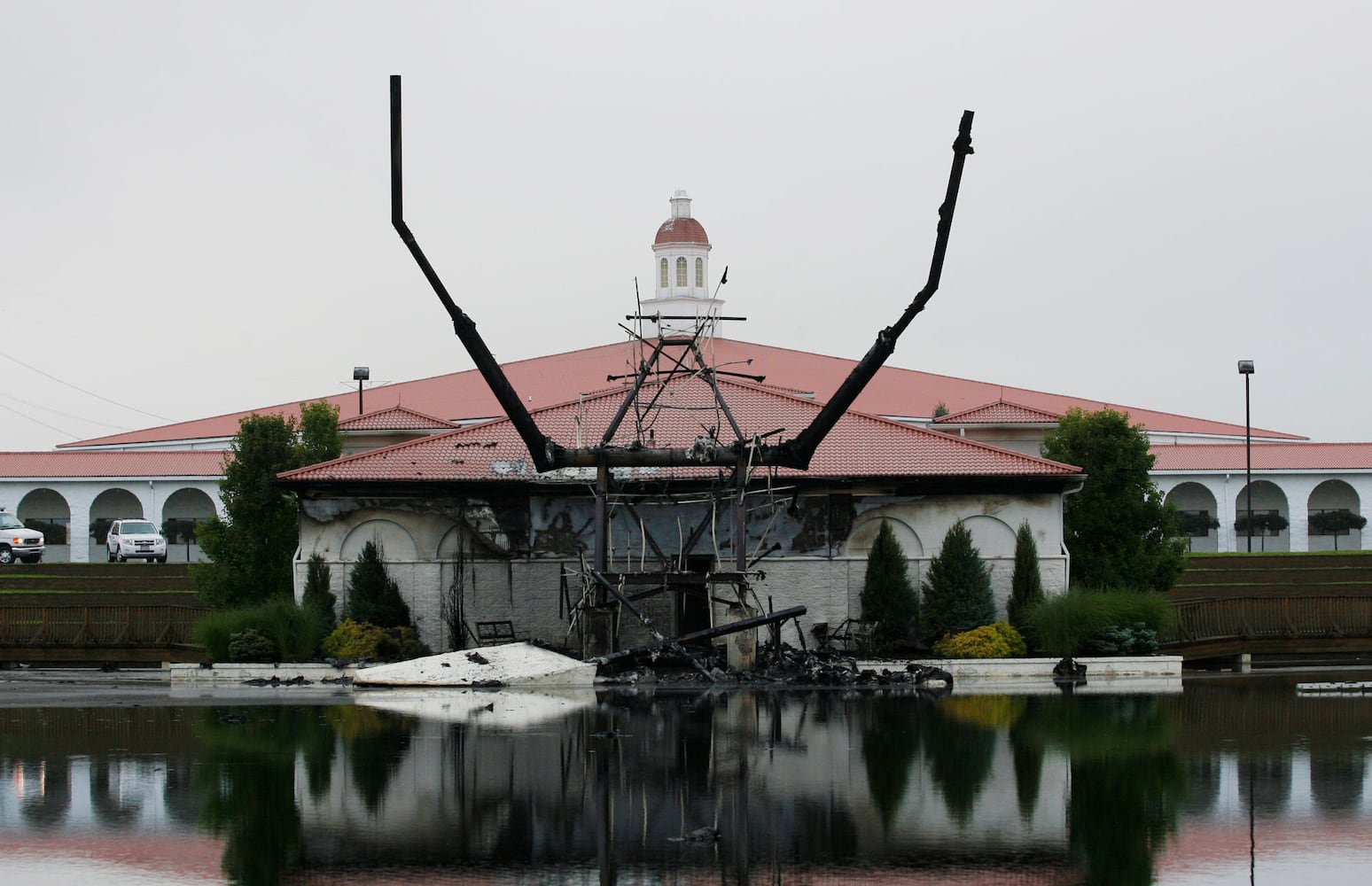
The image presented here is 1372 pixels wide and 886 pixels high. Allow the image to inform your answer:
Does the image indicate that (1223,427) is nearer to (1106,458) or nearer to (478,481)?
(1106,458)

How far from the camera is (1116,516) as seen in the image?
36.3 metres

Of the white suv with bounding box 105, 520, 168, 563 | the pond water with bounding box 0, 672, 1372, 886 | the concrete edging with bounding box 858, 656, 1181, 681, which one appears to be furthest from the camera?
the white suv with bounding box 105, 520, 168, 563

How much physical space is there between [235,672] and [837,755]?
1533 cm

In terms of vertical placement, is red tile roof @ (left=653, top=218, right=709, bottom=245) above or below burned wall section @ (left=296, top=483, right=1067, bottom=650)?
above

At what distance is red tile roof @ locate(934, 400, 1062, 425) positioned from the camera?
5491 centimetres

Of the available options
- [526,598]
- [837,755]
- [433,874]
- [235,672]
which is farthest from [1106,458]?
[433,874]

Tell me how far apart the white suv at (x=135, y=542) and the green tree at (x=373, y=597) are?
3214 centimetres

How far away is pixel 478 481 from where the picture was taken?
1232 inches

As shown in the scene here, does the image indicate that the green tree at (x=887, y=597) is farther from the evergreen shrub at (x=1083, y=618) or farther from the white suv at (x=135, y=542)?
the white suv at (x=135, y=542)

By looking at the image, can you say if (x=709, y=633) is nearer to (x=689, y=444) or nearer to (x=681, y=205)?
(x=689, y=444)

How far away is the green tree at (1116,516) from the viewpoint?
36.3 m

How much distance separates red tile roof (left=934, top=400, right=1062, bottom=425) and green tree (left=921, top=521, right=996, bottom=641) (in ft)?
81.4

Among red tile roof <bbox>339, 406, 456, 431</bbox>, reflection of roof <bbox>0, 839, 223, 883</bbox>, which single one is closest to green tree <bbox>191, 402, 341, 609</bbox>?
red tile roof <bbox>339, 406, 456, 431</bbox>

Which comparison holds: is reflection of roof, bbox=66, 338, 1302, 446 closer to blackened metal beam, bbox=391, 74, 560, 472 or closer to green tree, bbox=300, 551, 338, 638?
green tree, bbox=300, 551, 338, 638
